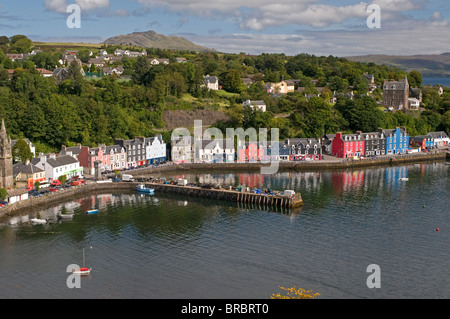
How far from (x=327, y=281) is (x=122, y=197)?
62.8ft

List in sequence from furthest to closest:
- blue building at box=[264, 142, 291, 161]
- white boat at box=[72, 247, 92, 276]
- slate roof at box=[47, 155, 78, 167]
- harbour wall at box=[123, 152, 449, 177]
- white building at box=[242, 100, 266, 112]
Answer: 1. white building at box=[242, 100, 266, 112]
2. blue building at box=[264, 142, 291, 161]
3. harbour wall at box=[123, 152, 449, 177]
4. slate roof at box=[47, 155, 78, 167]
5. white boat at box=[72, 247, 92, 276]

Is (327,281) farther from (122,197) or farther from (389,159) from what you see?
(389,159)

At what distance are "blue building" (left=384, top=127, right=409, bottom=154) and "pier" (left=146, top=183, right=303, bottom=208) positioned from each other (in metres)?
23.9

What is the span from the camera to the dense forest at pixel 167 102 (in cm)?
4666

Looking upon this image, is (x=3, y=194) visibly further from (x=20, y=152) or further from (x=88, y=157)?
(x=88, y=157)

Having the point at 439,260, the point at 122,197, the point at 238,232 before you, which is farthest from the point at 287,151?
the point at 439,260

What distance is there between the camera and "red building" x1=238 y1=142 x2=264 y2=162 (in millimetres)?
48344

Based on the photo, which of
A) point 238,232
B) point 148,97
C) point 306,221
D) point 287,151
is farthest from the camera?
point 148,97

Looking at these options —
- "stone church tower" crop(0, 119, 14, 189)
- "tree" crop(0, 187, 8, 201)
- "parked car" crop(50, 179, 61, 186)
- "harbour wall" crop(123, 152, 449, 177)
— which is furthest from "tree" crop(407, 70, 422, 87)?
"tree" crop(0, 187, 8, 201)

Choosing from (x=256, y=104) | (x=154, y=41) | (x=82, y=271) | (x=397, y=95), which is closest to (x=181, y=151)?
(x=256, y=104)

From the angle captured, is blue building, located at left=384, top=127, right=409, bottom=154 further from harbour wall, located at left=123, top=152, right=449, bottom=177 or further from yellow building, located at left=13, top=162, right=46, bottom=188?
yellow building, located at left=13, top=162, right=46, bottom=188

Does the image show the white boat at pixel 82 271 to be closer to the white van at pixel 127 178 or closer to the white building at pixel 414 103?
the white van at pixel 127 178

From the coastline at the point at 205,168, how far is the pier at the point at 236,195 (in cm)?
297

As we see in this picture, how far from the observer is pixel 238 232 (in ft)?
92.7
